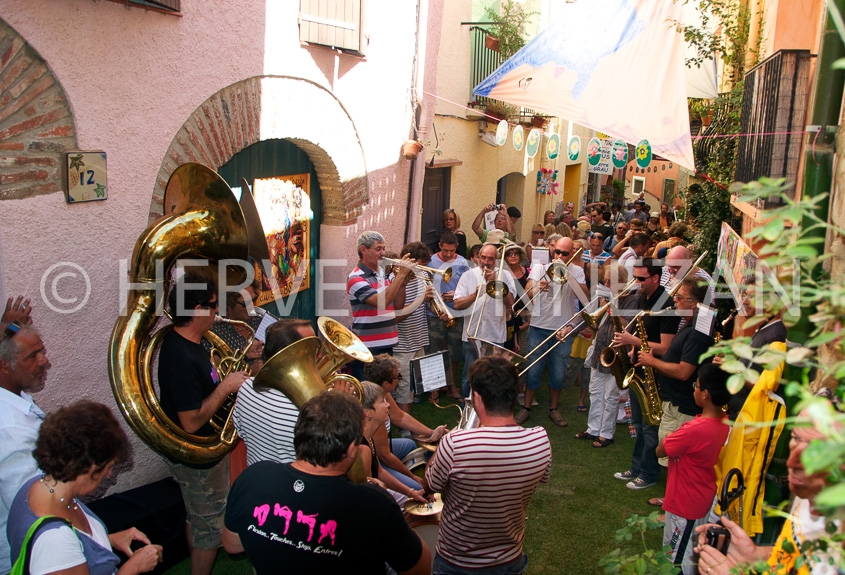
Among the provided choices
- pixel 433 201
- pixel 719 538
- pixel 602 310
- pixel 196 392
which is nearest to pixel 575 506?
pixel 602 310

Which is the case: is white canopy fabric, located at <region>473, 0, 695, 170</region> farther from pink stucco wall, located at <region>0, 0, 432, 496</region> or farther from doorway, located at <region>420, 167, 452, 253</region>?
pink stucco wall, located at <region>0, 0, 432, 496</region>

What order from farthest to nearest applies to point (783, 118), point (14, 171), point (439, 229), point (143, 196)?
point (439, 229), point (783, 118), point (143, 196), point (14, 171)

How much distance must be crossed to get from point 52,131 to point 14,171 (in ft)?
1.01

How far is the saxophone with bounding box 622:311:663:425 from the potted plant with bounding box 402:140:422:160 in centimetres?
341

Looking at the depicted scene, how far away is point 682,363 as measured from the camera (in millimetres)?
4223

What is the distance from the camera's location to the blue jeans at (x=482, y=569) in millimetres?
A: 2764

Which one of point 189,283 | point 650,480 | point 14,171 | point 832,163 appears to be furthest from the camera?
point 650,480

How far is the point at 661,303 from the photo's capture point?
495 centimetres

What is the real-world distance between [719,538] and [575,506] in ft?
8.94

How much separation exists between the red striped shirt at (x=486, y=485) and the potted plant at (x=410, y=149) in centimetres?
488

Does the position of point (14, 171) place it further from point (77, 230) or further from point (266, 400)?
point (266, 400)

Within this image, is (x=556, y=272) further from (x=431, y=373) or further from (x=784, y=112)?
(x=784, y=112)

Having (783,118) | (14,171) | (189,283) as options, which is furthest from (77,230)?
(783,118)

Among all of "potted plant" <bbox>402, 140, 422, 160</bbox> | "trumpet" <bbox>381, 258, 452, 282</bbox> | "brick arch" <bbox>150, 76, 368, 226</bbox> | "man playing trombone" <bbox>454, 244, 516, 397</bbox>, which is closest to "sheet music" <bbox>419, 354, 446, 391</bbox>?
"trumpet" <bbox>381, 258, 452, 282</bbox>
